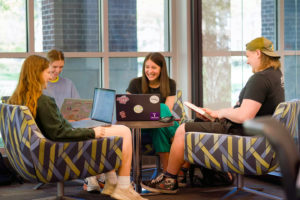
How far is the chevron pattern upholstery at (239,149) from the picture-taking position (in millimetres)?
3424

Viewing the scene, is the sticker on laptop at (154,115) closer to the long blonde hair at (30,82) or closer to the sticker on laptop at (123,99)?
the sticker on laptop at (123,99)

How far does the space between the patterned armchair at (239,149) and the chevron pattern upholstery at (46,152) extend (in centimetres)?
63

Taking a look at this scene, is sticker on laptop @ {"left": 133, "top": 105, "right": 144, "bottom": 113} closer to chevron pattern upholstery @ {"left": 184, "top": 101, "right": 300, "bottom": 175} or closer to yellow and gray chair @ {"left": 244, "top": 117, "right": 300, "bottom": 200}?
chevron pattern upholstery @ {"left": 184, "top": 101, "right": 300, "bottom": 175}

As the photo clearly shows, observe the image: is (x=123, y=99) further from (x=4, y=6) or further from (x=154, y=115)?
(x=4, y=6)

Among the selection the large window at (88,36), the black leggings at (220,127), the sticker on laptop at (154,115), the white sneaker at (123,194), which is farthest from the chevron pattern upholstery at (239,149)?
the large window at (88,36)

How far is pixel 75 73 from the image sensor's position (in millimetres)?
5332

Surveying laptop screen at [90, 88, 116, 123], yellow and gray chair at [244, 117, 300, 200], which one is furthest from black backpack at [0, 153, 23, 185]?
yellow and gray chair at [244, 117, 300, 200]

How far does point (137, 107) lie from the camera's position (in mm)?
3881

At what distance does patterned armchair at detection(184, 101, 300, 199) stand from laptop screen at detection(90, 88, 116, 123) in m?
0.62

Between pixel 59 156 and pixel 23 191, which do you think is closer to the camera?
pixel 59 156

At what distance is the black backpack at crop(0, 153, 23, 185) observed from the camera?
14.9 feet

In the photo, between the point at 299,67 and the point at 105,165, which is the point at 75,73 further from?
the point at 299,67

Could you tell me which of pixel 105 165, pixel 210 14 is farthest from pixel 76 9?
pixel 105 165

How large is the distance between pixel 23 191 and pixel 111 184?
1057 millimetres
